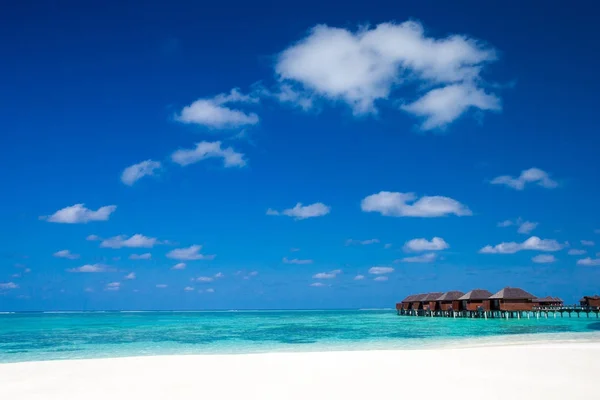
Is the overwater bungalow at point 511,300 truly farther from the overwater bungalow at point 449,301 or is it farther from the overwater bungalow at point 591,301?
the overwater bungalow at point 591,301

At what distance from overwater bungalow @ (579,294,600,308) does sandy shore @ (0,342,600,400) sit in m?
55.1

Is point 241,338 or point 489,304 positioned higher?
point 489,304

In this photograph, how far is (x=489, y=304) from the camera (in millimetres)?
58031

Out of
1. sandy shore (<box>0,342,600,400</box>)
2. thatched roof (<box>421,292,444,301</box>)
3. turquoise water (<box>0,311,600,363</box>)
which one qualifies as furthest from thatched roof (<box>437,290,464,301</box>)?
sandy shore (<box>0,342,600,400</box>)

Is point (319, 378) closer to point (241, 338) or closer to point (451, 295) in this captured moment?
point (241, 338)

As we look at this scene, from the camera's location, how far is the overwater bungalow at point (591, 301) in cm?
6331

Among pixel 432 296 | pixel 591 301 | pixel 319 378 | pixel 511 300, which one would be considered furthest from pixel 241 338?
pixel 591 301

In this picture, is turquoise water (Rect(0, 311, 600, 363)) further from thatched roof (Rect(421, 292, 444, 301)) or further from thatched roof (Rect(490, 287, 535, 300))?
thatched roof (Rect(421, 292, 444, 301))

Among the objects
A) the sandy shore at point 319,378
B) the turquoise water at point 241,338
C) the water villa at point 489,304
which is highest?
the water villa at point 489,304

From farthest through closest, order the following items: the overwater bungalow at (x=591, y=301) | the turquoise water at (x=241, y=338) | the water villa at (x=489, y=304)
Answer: the overwater bungalow at (x=591, y=301), the water villa at (x=489, y=304), the turquoise water at (x=241, y=338)

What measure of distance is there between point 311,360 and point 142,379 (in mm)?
5582

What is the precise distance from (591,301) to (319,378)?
6467 centimetres

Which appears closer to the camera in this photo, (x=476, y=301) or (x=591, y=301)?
(x=476, y=301)

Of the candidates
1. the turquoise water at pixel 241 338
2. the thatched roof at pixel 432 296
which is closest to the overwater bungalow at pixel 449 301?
the thatched roof at pixel 432 296
